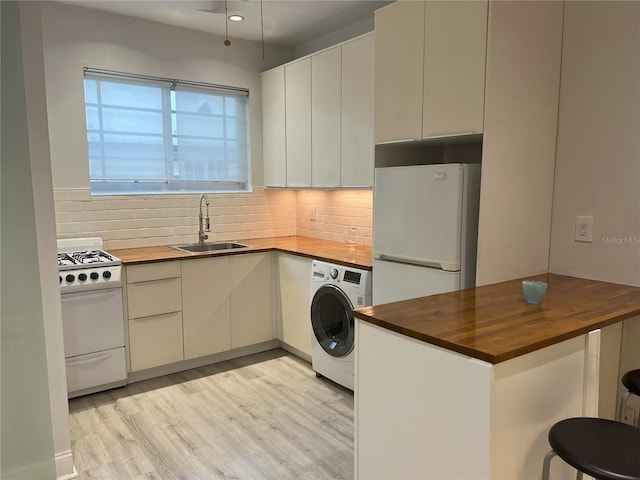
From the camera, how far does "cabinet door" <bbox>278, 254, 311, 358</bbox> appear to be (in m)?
3.61

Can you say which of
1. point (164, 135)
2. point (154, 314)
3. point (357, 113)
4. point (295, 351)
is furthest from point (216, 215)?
point (357, 113)

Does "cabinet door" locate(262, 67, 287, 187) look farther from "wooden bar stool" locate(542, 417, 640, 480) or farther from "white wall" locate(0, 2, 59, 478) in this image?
"wooden bar stool" locate(542, 417, 640, 480)

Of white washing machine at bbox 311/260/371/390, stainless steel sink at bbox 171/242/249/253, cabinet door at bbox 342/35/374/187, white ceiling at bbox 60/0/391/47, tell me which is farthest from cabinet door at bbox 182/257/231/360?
white ceiling at bbox 60/0/391/47

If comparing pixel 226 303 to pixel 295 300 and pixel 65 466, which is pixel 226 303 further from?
pixel 65 466

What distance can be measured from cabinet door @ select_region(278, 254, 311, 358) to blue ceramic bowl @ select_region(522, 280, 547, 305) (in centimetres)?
184

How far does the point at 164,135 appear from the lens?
3.99m

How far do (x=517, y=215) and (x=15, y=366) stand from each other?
7.93 feet

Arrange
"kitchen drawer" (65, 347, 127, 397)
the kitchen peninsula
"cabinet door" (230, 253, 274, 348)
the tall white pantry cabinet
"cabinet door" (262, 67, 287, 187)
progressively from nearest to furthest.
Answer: the kitchen peninsula < "kitchen drawer" (65, 347, 127, 397) < the tall white pantry cabinet < "cabinet door" (230, 253, 274, 348) < "cabinet door" (262, 67, 287, 187)

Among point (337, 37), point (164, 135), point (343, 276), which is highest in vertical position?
point (337, 37)

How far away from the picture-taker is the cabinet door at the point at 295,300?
11.9ft

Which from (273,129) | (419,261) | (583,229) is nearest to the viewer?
(583,229)

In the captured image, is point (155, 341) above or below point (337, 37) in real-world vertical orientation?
below

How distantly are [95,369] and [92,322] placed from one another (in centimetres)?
33

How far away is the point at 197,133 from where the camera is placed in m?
4.16
